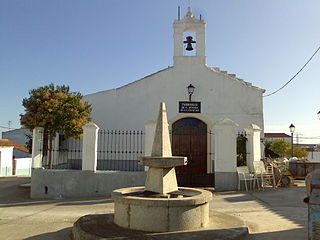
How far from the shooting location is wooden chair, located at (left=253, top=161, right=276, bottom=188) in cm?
1115

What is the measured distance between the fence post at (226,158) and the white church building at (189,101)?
9.51ft

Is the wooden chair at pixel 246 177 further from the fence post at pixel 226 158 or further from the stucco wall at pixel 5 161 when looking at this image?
the stucco wall at pixel 5 161

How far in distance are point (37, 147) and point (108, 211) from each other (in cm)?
418

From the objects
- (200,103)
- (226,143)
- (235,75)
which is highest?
(235,75)

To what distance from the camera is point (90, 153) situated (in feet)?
32.7

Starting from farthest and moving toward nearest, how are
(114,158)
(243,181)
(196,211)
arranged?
(114,158) → (243,181) → (196,211)

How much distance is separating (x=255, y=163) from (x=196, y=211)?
21.9 feet

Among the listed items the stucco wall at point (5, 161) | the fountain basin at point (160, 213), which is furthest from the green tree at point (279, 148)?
the fountain basin at point (160, 213)

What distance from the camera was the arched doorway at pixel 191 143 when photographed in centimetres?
1354

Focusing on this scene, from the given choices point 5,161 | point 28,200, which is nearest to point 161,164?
point 28,200

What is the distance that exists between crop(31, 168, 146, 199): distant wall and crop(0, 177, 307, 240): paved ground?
0.50 meters

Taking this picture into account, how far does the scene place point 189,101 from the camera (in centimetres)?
1398

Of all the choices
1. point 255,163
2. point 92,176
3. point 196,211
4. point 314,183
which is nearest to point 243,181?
point 255,163

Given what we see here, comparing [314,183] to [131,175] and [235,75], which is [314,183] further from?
[235,75]
